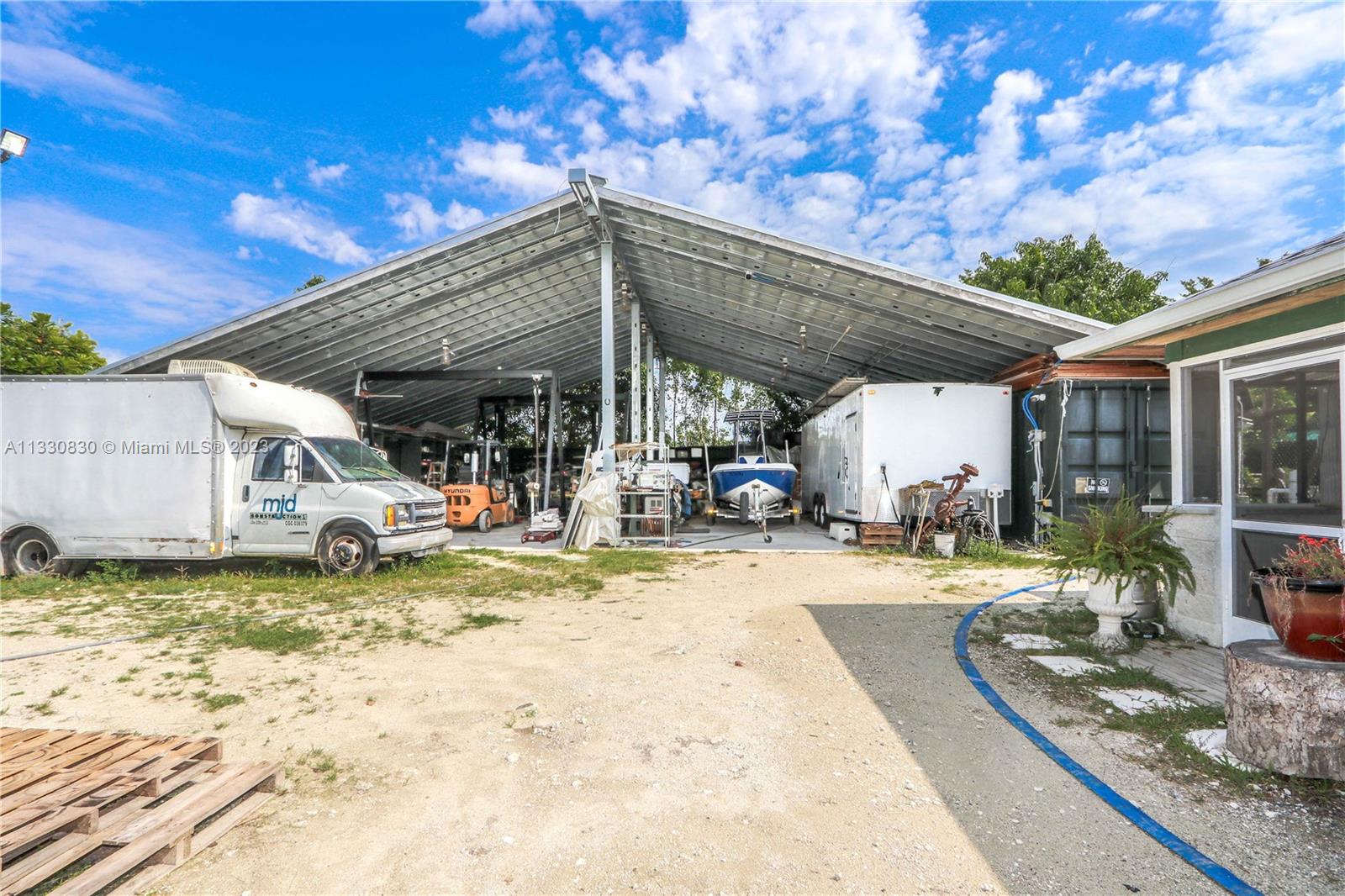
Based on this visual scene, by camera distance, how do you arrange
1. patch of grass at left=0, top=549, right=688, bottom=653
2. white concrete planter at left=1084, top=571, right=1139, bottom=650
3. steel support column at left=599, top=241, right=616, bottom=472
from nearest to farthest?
1. white concrete planter at left=1084, top=571, right=1139, bottom=650
2. patch of grass at left=0, top=549, right=688, bottom=653
3. steel support column at left=599, top=241, right=616, bottom=472

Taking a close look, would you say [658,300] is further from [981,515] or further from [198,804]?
[198,804]

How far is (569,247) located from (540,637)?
32.5 ft

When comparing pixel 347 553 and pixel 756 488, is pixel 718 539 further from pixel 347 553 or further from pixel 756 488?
pixel 347 553

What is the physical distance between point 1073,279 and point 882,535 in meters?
17.1

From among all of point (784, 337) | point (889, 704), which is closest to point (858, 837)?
point (889, 704)

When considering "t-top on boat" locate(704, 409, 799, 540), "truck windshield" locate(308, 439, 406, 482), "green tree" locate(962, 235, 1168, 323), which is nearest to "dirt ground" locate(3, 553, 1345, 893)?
"truck windshield" locate(308, 439, 406, 482)

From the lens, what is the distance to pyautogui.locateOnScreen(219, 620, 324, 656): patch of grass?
5.34 metres

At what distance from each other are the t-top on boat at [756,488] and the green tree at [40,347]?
1730cm

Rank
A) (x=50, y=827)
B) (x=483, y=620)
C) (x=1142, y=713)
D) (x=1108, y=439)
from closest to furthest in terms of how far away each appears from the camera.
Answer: (x=50, y=827)
(x=1142, y=713)
(x=483, y=620)
(x=1108, y=439)

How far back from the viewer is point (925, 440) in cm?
1175

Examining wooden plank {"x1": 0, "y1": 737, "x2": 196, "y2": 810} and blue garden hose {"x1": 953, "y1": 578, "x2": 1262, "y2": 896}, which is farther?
wooden plank {"x1": 0, "y1": 737, "x2": 196, "y2": 810}

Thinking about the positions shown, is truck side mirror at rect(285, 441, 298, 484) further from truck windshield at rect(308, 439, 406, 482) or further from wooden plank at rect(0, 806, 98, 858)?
wooden plank at rect(0, 806, 98, 858)

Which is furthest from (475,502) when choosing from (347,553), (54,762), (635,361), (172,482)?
(54,762)

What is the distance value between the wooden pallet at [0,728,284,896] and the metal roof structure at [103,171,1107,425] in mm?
10168
